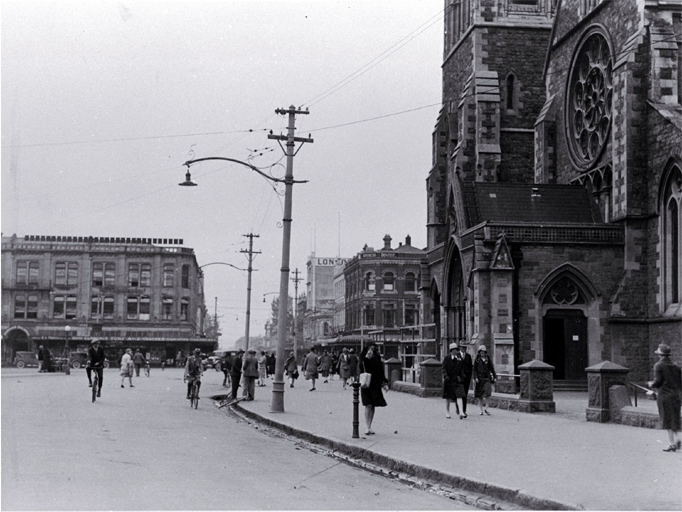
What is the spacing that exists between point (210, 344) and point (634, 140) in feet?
212

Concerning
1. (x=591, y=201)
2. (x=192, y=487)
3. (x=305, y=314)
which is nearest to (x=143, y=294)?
(x=305, y=314)

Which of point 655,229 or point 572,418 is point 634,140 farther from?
point 572,418

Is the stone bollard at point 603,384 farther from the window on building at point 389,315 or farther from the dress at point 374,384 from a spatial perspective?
the window on building at point 389,315

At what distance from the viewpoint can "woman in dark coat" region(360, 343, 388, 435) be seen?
1516 centimetres

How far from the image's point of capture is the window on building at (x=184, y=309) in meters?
87.7

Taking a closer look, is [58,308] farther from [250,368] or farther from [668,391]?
[668,391]

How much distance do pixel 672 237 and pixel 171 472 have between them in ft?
66.7

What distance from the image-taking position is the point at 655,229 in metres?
27.4

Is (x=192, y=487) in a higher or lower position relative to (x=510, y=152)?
lower

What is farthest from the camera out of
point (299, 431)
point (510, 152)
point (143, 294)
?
point (143, 294)

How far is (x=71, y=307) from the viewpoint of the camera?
282 feet

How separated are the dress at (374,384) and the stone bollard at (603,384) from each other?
473 cm

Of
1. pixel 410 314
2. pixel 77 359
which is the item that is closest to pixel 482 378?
pixel 410 314

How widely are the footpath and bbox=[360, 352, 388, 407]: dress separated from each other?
0.57m
